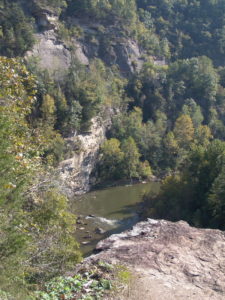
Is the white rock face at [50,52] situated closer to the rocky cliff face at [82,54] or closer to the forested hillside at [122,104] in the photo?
the rocky cliff face at [82,54]

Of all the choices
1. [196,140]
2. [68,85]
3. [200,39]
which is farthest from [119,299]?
[200,39]

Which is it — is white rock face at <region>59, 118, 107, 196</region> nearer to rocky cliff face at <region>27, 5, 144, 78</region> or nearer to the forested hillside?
the forested hillside

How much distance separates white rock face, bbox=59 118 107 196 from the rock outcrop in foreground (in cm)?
3357

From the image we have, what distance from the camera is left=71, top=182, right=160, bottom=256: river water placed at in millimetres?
33219

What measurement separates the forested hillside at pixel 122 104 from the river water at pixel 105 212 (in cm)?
239

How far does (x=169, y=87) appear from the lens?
258 feet

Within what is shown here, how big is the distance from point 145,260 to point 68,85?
46146 millimetres

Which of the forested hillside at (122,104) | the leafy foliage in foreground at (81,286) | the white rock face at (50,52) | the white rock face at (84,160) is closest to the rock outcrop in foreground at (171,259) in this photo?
the leafy foliage in foreground at (81,286)

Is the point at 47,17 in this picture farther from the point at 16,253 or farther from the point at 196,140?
the point at 16,253

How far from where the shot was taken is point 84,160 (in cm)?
5453

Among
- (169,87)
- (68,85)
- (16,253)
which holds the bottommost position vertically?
(169,87)

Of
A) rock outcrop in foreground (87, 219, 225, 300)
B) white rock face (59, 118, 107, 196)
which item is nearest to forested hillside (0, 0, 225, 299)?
white rock face (59, 118, 107, 196)

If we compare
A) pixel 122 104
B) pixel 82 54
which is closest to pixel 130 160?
pixel 122 104

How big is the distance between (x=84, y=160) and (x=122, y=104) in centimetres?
2192
